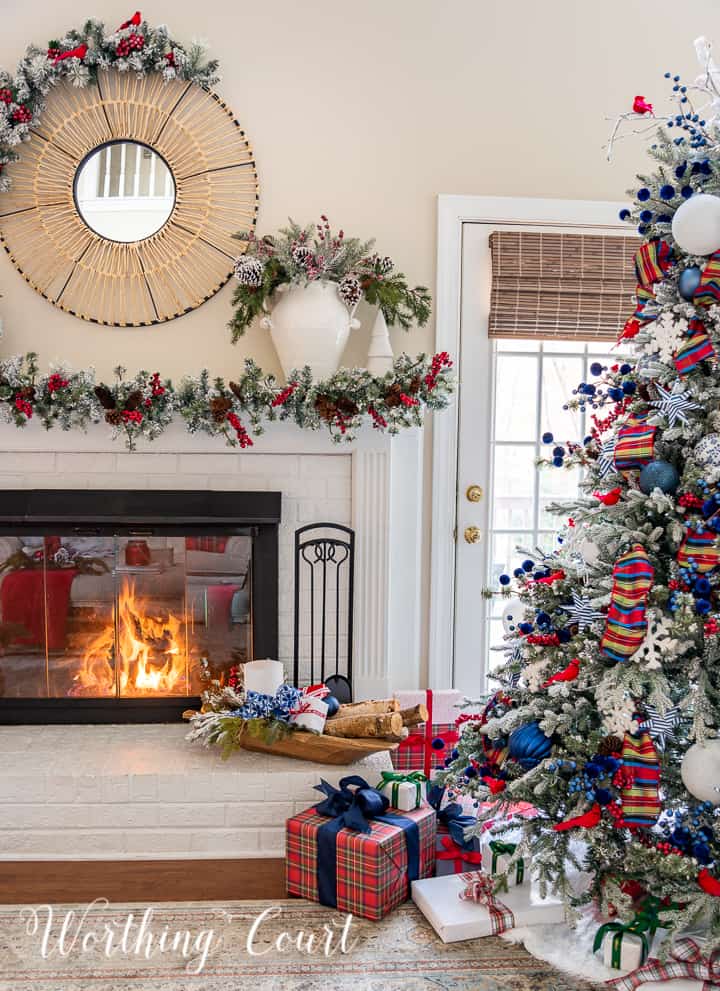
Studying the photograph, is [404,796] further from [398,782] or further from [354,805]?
[354,805]

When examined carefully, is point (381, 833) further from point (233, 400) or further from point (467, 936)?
point (233, 400)

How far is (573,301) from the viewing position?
3.13 metres

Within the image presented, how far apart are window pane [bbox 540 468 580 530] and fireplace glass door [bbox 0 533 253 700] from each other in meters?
1.08

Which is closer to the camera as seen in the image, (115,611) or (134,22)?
(134,22)

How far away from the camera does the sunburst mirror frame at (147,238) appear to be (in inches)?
117

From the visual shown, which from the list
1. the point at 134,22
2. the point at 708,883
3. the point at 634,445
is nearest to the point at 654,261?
the point at 634,445

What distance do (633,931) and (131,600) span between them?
1799mm

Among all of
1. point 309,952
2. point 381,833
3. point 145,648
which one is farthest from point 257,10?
point 309,952

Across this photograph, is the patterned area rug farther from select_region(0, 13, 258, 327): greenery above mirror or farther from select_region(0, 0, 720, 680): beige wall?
select_region(0, 13, 258, 327): greenery above mirror

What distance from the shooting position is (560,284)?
3.12 metres

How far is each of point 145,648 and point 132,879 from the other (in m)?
0.77

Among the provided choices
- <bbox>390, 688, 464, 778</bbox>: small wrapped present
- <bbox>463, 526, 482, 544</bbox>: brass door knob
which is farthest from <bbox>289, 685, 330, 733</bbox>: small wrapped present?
<bbox>463, 526, 482, 544</bbox>: brass door knob

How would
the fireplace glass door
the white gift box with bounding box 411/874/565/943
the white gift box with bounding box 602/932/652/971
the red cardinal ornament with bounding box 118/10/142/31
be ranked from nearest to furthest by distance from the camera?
the white gift box with bounding box 602/932/652/971 → the white gift box with bounding box 411/874/565/943 → the red cardinal ornament with bounding box 118/10/142/31 → the fireplace glass door

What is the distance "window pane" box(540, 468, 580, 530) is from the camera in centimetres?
325
